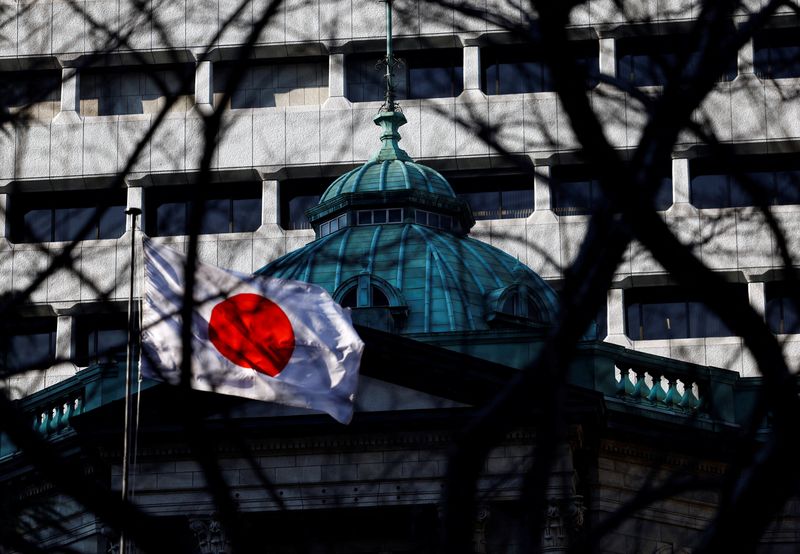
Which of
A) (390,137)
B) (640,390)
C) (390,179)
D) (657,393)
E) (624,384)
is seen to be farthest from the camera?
(390,137)

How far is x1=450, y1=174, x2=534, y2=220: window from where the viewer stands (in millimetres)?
63812

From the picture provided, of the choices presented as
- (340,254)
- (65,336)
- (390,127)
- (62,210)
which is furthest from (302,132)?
(340,254)

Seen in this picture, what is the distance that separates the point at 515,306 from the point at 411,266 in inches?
87.4

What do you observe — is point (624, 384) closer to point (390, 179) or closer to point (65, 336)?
point (390, 179)

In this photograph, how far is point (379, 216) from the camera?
4734 centimetres

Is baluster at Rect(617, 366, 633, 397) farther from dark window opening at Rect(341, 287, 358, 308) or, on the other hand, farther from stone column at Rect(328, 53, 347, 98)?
stone column at Rect(328, 53, 347, 98)

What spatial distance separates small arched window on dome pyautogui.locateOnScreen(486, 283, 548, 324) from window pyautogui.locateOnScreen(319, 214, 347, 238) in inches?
192

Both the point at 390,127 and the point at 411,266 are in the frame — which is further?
the point at 390,127

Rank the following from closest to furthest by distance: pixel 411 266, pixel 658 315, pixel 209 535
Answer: pixel 209 535 < pixel 411 266 < pixel 658 315

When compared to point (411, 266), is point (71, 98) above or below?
above

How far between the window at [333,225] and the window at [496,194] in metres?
16.2

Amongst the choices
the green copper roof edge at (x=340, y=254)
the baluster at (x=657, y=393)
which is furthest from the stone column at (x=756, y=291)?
the baluster at (x=657, y=393)

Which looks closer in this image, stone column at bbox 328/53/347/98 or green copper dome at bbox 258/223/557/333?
green copper dome at bbox 258/223/557/333

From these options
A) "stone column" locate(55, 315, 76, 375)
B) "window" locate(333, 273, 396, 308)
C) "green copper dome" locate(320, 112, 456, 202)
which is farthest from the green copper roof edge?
"stone column" locate(55, 315, 76, 375)
